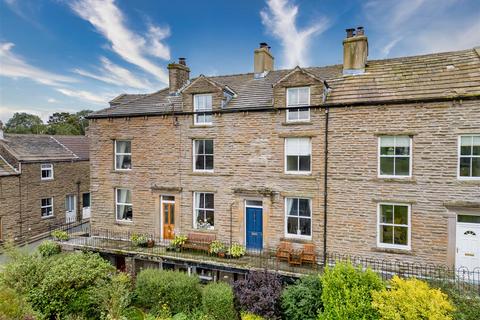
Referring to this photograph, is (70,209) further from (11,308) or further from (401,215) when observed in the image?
(401,215)

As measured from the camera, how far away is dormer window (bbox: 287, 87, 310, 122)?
46.5 ft

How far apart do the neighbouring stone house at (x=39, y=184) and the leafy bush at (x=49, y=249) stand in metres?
7.48

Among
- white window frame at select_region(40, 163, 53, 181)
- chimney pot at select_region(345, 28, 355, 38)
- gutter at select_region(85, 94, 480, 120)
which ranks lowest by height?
white window frame at select_region(40, 163, 53, 181)

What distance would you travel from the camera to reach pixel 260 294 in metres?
11.0

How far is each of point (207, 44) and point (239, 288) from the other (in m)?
14.5

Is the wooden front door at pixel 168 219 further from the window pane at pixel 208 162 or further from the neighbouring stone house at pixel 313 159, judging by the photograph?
the window pane at pixel 208 162

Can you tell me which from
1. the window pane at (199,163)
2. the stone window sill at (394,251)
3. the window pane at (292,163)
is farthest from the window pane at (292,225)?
the window pane at (199,163)

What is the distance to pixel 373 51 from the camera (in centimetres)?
1628

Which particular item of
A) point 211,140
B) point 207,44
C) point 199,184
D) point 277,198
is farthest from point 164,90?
point 277,198

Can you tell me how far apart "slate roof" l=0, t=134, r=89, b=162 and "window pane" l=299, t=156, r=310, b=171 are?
22.2 metres

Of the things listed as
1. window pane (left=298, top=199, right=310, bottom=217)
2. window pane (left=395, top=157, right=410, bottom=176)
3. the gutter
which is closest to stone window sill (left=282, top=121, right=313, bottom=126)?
the gutter

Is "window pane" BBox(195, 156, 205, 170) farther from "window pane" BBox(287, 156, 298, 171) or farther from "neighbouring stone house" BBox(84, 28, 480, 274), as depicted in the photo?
"window pane" BBox(287, 156, 298, 171)

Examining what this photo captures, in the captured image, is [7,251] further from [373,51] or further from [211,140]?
[373,51]

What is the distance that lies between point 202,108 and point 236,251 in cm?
811
